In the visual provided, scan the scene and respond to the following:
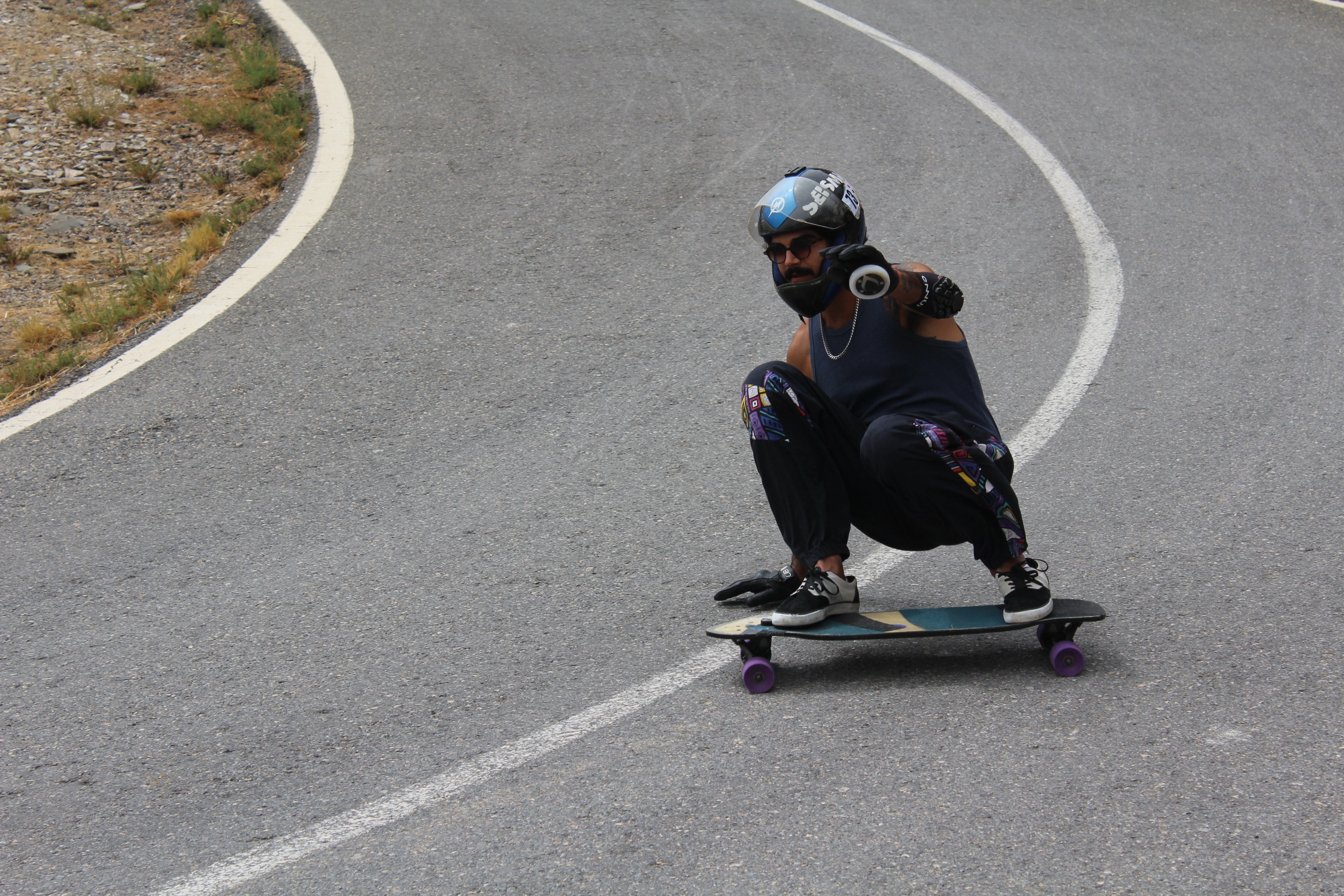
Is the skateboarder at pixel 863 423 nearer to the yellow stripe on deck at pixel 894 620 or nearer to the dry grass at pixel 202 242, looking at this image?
the yellow stripe on deck at pixel 894 620

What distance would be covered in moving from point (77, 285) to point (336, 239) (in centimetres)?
170

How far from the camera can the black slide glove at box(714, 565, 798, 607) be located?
463cm

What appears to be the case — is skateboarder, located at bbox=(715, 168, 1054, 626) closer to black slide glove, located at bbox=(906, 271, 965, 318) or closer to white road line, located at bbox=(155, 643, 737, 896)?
black slide glove, located at bbox=(906, 271, 965, 318)

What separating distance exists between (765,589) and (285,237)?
5211mm

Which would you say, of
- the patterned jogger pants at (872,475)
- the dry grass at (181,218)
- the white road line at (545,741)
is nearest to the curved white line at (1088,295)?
the white road line at (545,741)

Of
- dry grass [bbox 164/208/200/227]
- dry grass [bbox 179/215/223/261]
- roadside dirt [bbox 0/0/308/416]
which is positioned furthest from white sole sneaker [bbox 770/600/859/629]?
dry grass [bbox 164/208/200/227]

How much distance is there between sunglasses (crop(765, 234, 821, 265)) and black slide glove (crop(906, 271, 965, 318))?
0.36m

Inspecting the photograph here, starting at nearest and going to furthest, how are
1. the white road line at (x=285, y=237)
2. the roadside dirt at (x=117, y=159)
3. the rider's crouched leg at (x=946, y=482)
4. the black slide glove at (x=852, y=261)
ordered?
the black slide glove at (x=852, y=261) → the rider's crouched leg at (x=946, y=482) → the white road line at (x=285, y=237) → the roadside dirt at (x=117, y=159)

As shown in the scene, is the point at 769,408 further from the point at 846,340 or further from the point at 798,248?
the point at 798,248

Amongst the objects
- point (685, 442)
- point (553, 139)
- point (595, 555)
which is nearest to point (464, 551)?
point (595, 555)

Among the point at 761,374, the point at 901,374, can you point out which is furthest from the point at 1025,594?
the point at 761,374

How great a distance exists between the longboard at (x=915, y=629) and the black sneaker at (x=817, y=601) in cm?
3

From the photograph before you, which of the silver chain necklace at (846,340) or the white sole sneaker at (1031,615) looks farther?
the silver chain necklace at (846,340)

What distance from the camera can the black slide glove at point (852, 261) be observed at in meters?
3.82
